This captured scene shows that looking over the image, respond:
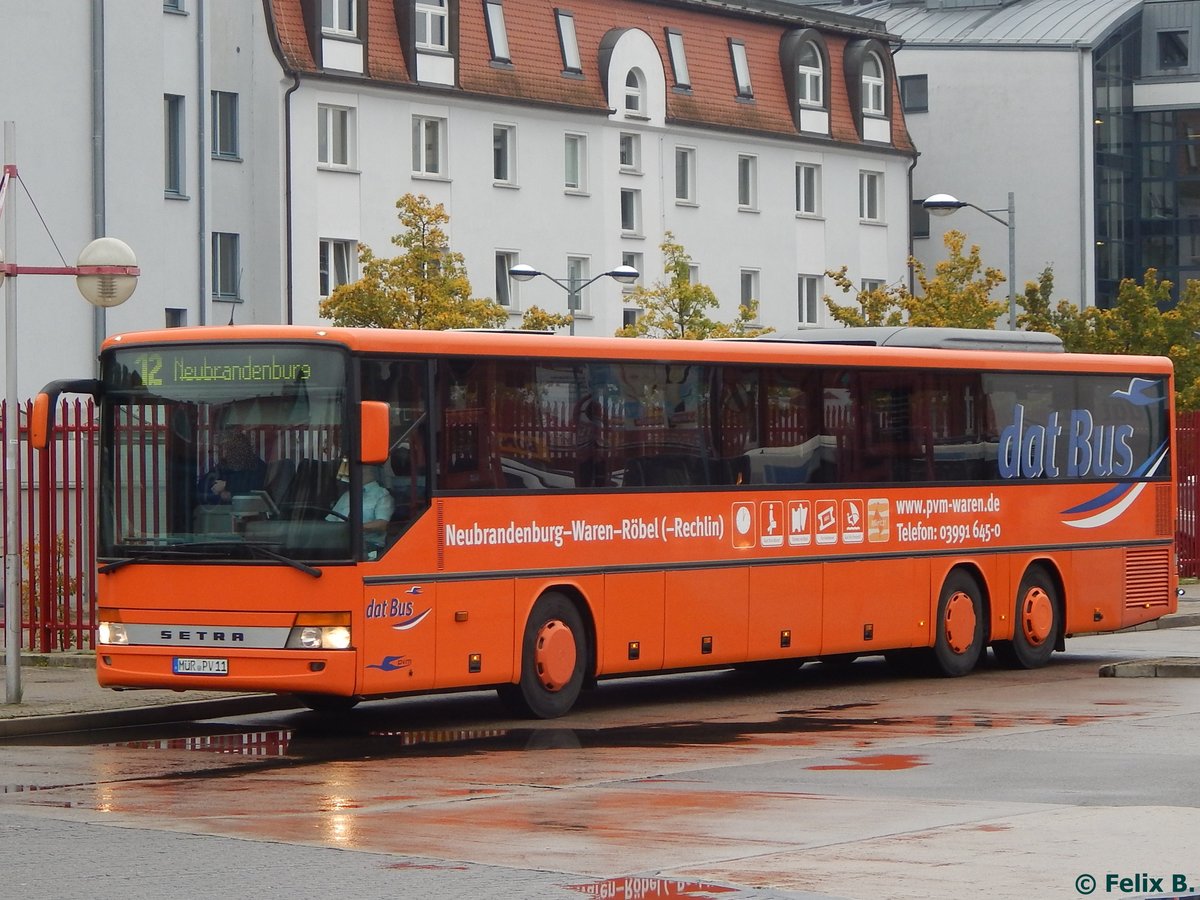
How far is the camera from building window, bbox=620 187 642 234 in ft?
209

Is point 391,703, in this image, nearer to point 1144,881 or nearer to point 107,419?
point 107,419

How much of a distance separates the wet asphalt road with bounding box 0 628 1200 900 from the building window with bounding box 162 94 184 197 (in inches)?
1191

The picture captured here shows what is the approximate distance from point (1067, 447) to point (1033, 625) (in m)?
1.85

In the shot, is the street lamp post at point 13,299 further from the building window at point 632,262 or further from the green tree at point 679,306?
the building window at point 632,262

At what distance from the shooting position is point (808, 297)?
69625 mm

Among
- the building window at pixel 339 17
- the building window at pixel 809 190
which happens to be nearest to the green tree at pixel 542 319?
the building window at pixel 339 17

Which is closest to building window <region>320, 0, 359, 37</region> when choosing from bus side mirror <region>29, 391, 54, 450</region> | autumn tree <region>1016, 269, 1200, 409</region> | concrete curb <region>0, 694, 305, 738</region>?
autumn tree <region>1016, 269, 1200, 409</region>

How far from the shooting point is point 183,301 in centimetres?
4497

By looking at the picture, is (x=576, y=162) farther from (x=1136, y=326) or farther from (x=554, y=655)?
(x=554, y=655)

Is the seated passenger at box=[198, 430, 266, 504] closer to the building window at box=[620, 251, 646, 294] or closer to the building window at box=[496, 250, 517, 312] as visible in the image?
the building window at box=[496, 250, 517, 312]

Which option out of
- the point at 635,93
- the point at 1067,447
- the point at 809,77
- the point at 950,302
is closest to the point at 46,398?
the point at 1067,447

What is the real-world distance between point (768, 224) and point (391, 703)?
1914 inches

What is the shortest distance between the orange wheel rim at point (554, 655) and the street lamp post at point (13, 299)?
12.9ft

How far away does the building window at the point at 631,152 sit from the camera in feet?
209
